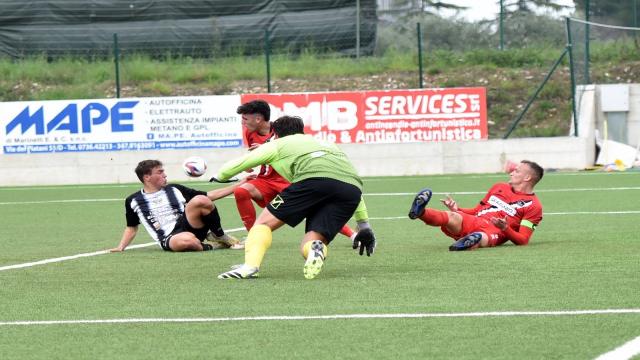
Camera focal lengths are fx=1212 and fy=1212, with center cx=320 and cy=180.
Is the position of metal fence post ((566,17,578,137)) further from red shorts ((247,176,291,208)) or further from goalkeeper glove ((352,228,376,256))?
goalkeeper glove ((352,228,376,256))

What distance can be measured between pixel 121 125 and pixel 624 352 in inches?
883

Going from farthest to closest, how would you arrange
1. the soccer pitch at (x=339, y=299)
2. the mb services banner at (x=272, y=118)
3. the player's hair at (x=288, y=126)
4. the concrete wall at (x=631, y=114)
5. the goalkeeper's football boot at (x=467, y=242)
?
the concrete wall at (x=631, y=114) < the mb services banner at (x=272, y=118) < the goalkeeper's football boot at (x=467, y=242) < the player's hair at (x=288, y=126) < the soccer pitch at (x=339, y=299)

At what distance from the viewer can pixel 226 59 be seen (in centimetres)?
3466

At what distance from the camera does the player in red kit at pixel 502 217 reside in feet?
38.4

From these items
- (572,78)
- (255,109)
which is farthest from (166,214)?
(572,78)

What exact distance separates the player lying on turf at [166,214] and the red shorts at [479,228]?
98.4 inches

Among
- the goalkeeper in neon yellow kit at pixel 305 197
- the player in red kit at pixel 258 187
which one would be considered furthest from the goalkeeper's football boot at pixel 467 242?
the goalkeeper in neon yellow kit at pixel 305 197

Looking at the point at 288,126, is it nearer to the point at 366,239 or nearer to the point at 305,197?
the point at 305,197

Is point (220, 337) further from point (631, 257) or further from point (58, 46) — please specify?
point (58, 46)

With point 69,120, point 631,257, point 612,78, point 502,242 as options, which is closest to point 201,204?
point 502,242

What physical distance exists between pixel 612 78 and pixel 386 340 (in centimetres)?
2729

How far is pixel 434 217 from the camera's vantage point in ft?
37.4

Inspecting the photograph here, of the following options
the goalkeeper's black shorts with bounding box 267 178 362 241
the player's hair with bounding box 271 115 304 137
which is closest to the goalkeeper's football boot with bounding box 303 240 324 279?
the goalkeeper's black shorts with bounding box 267 178 362 241

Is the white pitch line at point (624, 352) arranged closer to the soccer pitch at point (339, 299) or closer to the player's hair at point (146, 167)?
the soccer pitch at point (339, 299)
